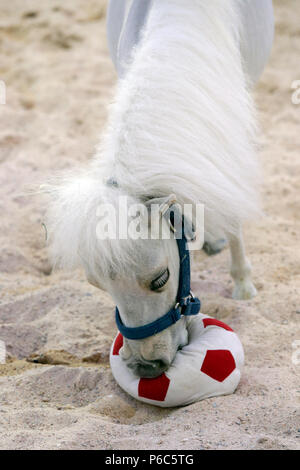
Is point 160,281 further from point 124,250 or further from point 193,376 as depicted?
point 193,376

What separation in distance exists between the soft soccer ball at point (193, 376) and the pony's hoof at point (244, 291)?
673mm

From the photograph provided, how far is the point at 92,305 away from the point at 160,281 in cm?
95

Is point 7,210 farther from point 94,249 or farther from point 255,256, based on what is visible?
point 94,249

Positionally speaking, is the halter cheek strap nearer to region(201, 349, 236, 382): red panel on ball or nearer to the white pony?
the white pony

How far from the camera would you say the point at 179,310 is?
193 cm

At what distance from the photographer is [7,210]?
139 inches

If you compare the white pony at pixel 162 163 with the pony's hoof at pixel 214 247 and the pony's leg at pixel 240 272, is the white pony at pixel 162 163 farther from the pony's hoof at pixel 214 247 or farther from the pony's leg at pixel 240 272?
the pony's hoof at pixel 214 247

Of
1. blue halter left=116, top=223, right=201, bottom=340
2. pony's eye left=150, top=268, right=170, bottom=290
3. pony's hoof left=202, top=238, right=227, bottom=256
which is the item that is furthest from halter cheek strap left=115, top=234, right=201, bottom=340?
pony's hoof left=202, top=238, right=227, bottom=256

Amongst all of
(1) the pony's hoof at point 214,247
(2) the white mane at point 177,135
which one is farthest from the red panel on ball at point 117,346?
(1) the pony's hoof at point 214,247

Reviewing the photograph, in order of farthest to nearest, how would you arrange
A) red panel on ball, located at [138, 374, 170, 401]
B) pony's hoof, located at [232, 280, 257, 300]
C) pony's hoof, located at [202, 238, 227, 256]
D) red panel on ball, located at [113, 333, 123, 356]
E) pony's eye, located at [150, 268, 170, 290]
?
pony's hoof, located at [202, 238, 227, 256] < pony's hoof, located at [232, 280, 257, 300] < red panel on ball, located at [113, 333, 123, 356] < red panel on ball, located at [138, 374, 170, 401] < pony's eye, located at [150, 268, 170, 290]

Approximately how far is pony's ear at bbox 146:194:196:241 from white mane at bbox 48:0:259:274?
4 centimetres

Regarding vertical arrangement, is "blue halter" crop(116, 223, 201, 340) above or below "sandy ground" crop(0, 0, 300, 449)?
above

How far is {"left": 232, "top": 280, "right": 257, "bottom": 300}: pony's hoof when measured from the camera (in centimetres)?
272
